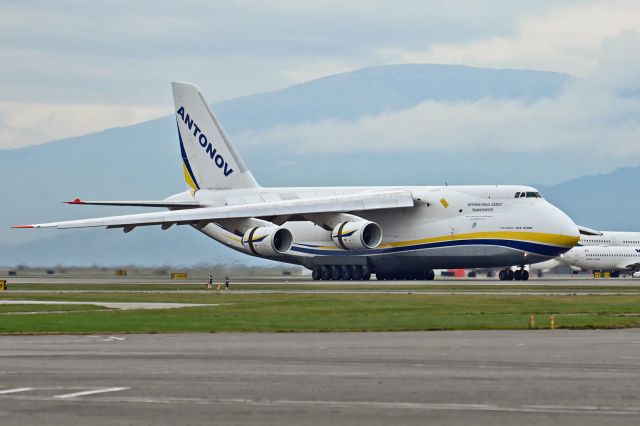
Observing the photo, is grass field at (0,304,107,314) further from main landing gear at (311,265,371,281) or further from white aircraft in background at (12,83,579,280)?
main landing gear at (311,265,371,281)

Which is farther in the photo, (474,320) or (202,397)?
(474,320)

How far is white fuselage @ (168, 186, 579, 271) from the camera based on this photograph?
250 ft

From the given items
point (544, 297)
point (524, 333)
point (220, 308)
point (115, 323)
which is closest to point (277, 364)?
point (524, 333)

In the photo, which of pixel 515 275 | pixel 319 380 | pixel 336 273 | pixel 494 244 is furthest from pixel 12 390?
pixel 515 275

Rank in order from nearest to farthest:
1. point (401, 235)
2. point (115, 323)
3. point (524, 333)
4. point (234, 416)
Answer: point (234, 416) → point (524, 333) → point (115, 323) → point (401, 235)

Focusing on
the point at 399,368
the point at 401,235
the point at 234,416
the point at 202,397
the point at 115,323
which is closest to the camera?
the point at 234,416

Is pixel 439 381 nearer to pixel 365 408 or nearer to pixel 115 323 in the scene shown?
pixel 365 408

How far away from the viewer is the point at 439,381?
65.5 ft

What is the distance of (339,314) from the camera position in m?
40.1

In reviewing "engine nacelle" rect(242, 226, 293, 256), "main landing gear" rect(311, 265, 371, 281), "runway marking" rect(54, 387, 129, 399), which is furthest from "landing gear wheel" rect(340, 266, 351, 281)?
"runway marking" rect(54, 387, 129, 399)

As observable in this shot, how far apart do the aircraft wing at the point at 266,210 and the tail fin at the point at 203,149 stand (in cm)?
1019

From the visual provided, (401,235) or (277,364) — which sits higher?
(401,235)

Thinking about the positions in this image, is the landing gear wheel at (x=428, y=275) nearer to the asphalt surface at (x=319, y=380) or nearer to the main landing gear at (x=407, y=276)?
the main landing gear at (x=407, y=276)

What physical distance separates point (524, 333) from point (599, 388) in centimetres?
1309
